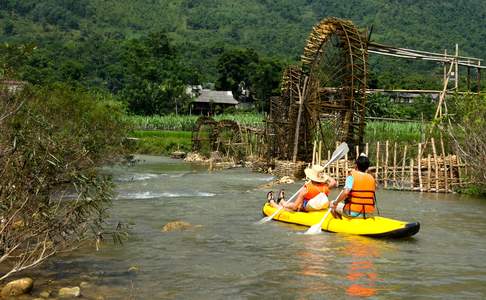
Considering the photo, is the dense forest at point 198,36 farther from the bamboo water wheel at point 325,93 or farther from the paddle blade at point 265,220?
the paddle blade at point 265,220

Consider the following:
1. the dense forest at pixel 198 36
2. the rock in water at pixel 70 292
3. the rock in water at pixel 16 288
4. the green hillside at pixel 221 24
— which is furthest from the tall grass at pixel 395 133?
the green hillside at pixel 221 24

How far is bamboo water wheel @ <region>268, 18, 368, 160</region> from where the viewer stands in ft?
87.7

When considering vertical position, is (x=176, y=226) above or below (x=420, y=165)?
below

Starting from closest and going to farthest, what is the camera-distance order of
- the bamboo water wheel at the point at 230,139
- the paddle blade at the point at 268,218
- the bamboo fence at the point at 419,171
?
the paddle blade at the point at 268,218, the bamboo fence at the point at 419,171, the bamboo water wheel at the point at 230,139

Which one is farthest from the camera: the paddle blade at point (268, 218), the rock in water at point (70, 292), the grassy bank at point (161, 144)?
the grassy bank at point (161, 144)

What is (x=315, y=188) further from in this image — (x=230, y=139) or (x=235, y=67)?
(x=235, y=67)

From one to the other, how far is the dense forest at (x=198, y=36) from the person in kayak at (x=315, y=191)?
4507 centimetres

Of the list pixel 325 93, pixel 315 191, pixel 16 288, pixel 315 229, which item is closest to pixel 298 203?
pixel 315 191

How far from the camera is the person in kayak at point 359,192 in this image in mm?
13797

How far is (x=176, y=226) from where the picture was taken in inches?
604

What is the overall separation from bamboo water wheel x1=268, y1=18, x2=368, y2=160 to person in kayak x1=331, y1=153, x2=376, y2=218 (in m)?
12.3

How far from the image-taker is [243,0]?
163875mm

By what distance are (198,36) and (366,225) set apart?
13123 cm

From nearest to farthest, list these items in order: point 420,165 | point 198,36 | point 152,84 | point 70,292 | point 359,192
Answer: point 70,292, point 359,192, point 420,165, point 152,84, point 198,36
